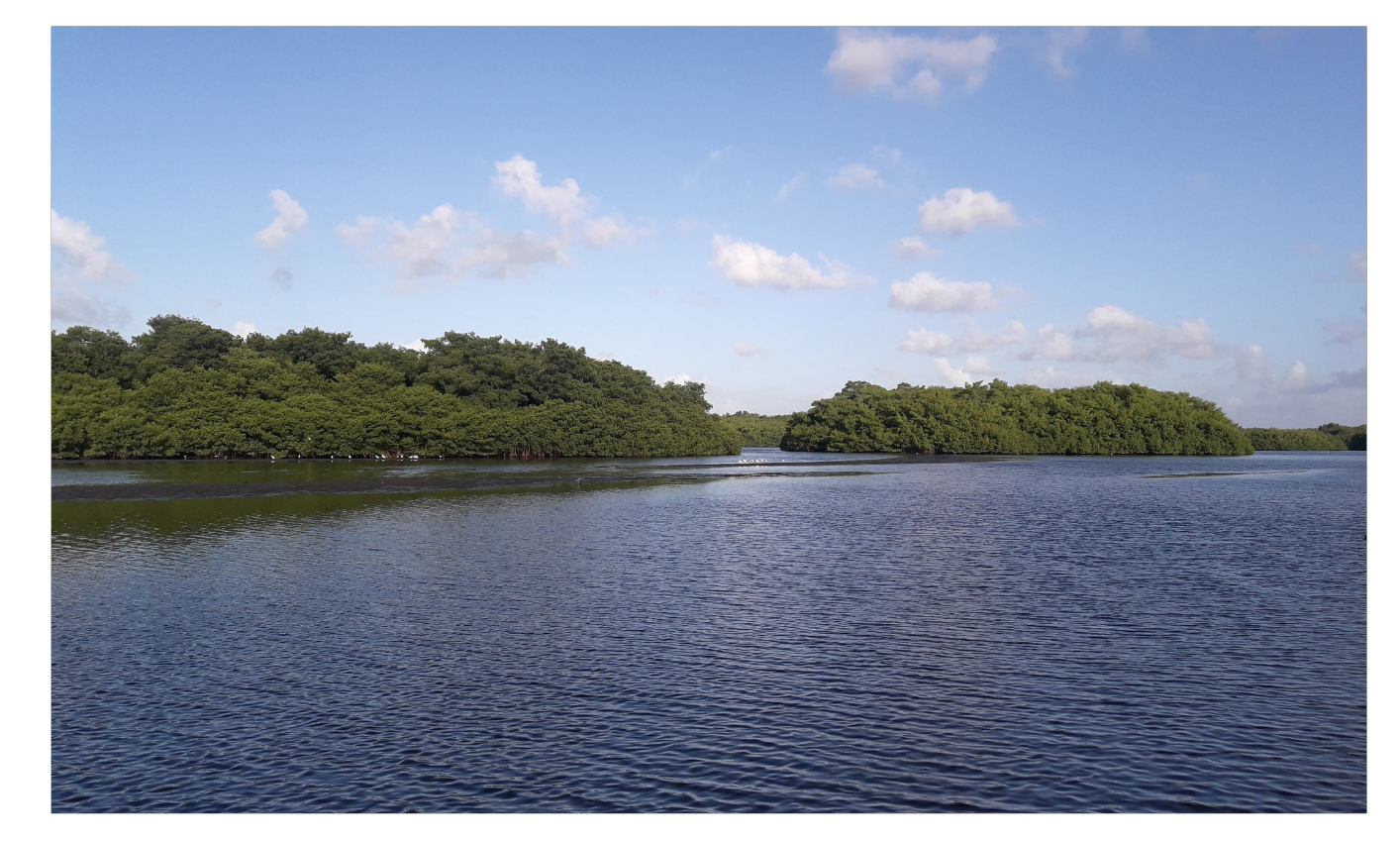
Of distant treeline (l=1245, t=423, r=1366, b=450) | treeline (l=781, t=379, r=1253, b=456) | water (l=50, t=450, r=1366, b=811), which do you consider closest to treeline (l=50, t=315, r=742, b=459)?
treeline (l=781, t=379, r=1253, b=456)

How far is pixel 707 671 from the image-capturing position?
14.2 m

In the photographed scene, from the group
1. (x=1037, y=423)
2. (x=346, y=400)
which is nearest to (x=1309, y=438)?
(x=1037, y=423)

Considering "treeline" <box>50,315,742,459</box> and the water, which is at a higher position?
"treeline" <box>50,315,742,459</box>

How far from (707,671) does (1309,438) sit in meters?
203

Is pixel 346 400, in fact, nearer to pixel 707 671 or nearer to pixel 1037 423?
pixel 707 671

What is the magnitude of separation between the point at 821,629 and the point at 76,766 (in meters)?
11.5

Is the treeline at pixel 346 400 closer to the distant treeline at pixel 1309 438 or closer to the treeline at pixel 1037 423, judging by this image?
the treeline at pixel 1037 423

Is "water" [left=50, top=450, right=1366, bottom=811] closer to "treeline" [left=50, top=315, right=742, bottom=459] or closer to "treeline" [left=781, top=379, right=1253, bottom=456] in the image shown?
"treeline" [left=50, top=315, right=742, bottom=459]

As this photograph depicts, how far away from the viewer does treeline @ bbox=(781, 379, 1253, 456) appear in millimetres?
138750

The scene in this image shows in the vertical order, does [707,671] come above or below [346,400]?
below

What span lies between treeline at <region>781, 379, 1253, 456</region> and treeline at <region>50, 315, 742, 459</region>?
25555 mm
